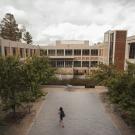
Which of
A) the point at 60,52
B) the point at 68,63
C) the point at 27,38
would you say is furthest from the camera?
the point at 27,38

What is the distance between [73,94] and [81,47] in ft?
92.9

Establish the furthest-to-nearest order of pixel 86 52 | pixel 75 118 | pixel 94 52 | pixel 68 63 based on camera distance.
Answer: pixel 68 63, pixel 86 52, pixel 94 52, pixel 75 118

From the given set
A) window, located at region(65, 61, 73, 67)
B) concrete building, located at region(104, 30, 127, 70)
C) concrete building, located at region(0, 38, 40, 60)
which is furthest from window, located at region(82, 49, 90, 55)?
concrete building, located at region(0, 38, 40, 60)

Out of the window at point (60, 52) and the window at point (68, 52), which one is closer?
the window at point (68, 52)

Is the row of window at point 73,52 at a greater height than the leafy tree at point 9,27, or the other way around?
the leafy tree at point 9,27

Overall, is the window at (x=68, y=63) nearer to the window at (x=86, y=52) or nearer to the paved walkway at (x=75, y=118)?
the window at (x=86, y=52)

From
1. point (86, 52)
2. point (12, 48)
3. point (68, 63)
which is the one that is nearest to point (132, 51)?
point (12, 48)

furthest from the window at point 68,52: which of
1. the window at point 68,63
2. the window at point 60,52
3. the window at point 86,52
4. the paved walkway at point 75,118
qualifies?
the paved walkway at point 75,118

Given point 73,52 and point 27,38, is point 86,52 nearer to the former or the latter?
point 73,52

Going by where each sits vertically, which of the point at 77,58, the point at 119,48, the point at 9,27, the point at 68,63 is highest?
the point at 9,27

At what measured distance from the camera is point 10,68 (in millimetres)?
15422

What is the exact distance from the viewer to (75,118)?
1711cm

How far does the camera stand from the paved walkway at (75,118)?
14.4 m

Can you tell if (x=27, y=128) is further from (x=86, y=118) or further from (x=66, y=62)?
(x=66, y=62)
